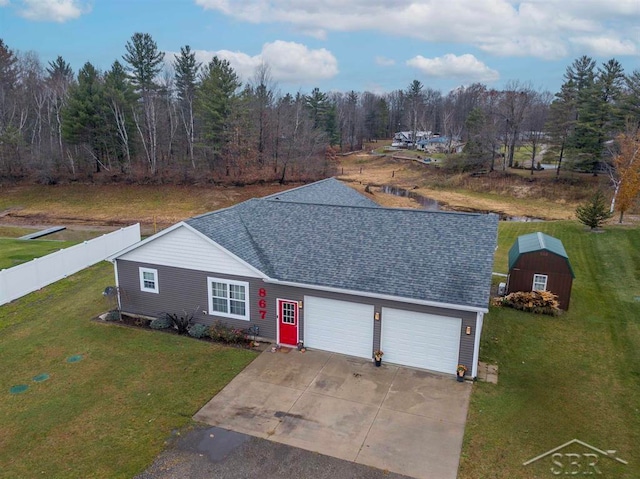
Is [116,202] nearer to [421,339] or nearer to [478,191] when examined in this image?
[421,339]

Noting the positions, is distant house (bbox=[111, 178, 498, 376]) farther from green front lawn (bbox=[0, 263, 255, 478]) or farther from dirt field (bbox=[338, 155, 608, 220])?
dirt field (bbox=[338, 155, 608, 220])

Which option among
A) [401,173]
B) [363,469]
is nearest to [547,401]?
[363,469]

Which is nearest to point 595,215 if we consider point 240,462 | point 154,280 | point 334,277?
point 334,277

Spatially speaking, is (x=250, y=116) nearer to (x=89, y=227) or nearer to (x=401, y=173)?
(x=89, y=227)

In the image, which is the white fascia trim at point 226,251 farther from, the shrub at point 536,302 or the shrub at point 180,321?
the shrub at point 536,302

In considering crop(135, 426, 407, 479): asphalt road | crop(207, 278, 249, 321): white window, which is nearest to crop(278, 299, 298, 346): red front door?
crop(207, 278, 249, 321): white window

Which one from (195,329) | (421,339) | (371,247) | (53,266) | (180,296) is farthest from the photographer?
(53,266)

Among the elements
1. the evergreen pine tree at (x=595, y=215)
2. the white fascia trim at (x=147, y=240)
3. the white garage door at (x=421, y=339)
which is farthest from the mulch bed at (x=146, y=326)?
the evergreen pine tree at (x=595, y=215)
